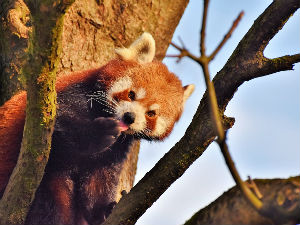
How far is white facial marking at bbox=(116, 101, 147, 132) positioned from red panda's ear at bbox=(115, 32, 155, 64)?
1.90 feet

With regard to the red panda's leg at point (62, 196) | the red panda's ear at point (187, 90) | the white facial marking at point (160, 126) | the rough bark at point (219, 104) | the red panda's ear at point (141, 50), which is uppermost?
the red panda's ear at point (141, 50)

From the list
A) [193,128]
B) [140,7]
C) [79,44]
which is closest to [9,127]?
[79,44]

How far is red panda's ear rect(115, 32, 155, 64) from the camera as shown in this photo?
425cm

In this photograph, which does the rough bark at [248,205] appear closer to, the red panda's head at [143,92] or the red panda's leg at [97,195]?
the red panda's head at [143,92]

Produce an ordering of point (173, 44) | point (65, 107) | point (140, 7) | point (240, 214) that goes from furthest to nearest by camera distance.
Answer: point (140, 7)
point (65, 107)
point (240, 214)
point (173, 44)

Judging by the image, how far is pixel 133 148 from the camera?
463 centimetres

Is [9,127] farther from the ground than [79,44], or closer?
closer

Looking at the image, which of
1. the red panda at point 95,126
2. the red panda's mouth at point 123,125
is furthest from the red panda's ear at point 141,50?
the red panda's mouth at point 123,125

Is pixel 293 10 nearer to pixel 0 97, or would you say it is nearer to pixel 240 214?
pixel 240 214

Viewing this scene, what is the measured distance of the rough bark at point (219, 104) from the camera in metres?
2.88

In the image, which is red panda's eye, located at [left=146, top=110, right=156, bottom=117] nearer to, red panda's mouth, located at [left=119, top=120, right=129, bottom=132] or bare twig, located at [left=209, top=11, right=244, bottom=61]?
red panda's mouth, located at [left=119, top=120, right=129, bottom=132]

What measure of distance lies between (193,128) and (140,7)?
250 centimetres

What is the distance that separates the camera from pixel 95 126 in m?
3.47

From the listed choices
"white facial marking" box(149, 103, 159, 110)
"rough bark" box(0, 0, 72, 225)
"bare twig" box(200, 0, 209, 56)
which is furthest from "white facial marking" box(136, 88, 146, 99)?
"bare twig" box(200, 0, 209, 56)
